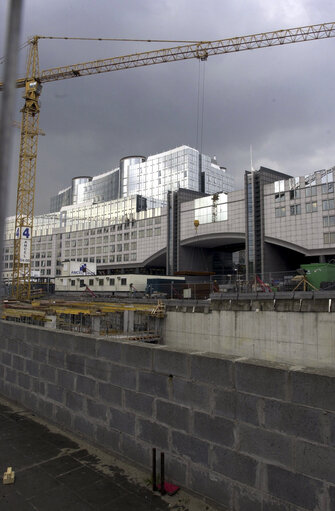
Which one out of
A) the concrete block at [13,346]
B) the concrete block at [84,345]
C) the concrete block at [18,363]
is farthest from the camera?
the concrete block at [13,346]

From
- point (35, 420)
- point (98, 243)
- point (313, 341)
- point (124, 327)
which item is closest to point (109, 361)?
point (35, 420)

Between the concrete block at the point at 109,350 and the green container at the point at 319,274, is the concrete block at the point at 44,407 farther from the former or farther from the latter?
the green container at the point at 319,274

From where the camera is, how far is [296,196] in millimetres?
57469

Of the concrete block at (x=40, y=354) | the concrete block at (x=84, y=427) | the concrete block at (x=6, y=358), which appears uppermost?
the concrete block at (x=40, y=354)

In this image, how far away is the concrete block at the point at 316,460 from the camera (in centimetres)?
347

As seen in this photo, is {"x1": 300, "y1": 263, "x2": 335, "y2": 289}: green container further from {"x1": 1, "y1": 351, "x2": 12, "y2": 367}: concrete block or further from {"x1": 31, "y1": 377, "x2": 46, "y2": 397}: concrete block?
{"x1": 31, "y1": 377, "x2": 46, "y2": 397}: concrete block

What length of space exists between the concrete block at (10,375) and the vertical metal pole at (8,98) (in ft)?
22.9

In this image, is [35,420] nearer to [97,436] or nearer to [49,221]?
[97,436]

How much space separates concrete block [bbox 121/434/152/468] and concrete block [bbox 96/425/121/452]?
131 mm

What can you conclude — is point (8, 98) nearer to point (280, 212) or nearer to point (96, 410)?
point (96, 410)

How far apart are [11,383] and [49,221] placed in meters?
162

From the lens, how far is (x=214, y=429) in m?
4.43

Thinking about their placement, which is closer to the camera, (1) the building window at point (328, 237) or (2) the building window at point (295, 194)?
(1) the building window at point (328, 237)

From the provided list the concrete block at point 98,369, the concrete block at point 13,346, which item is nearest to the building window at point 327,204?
the concrete block at point 13,346
